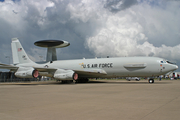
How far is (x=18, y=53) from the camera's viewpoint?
3575cm

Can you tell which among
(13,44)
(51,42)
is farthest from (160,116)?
(51,42)

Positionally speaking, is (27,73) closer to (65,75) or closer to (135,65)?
(65,75)

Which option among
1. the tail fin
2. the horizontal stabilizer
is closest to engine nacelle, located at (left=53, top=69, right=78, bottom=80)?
the horizontal stabilizer

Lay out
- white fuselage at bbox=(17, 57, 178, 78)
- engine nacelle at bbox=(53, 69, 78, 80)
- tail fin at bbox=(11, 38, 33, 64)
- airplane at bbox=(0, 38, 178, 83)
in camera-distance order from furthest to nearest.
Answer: tail fin at bbox=(11, 38, 33, 64)
engine nacelle at bbox=(53, 69, 78, 80)
airplane at bbox=(0, 38, 178, 83)
white fuselage at bbox=(17, 57, 178, 78)

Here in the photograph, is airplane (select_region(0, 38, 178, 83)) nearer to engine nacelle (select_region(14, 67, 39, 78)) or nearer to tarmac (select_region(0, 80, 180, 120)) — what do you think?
engine nacelle (select_region(14, 67, 39, 78))

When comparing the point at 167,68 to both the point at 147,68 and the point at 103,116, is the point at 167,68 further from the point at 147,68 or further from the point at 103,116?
the point at 103,116

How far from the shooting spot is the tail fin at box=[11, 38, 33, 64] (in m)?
35.5

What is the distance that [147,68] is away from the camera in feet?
87.9

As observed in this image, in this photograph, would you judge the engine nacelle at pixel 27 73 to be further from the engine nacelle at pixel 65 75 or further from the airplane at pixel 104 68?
the engine nacelle at pixel 65 75

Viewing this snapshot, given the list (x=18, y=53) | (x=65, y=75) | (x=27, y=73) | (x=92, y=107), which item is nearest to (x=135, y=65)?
(x=65, y=75)

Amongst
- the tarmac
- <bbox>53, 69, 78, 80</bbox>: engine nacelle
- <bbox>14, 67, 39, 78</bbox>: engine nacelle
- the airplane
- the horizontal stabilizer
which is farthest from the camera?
<bbox>53, 69, 78, 80</bbox>: engine nacelle

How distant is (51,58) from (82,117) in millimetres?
47839

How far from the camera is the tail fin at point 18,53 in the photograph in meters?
35.5

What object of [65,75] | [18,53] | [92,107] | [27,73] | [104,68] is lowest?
[92,107]
